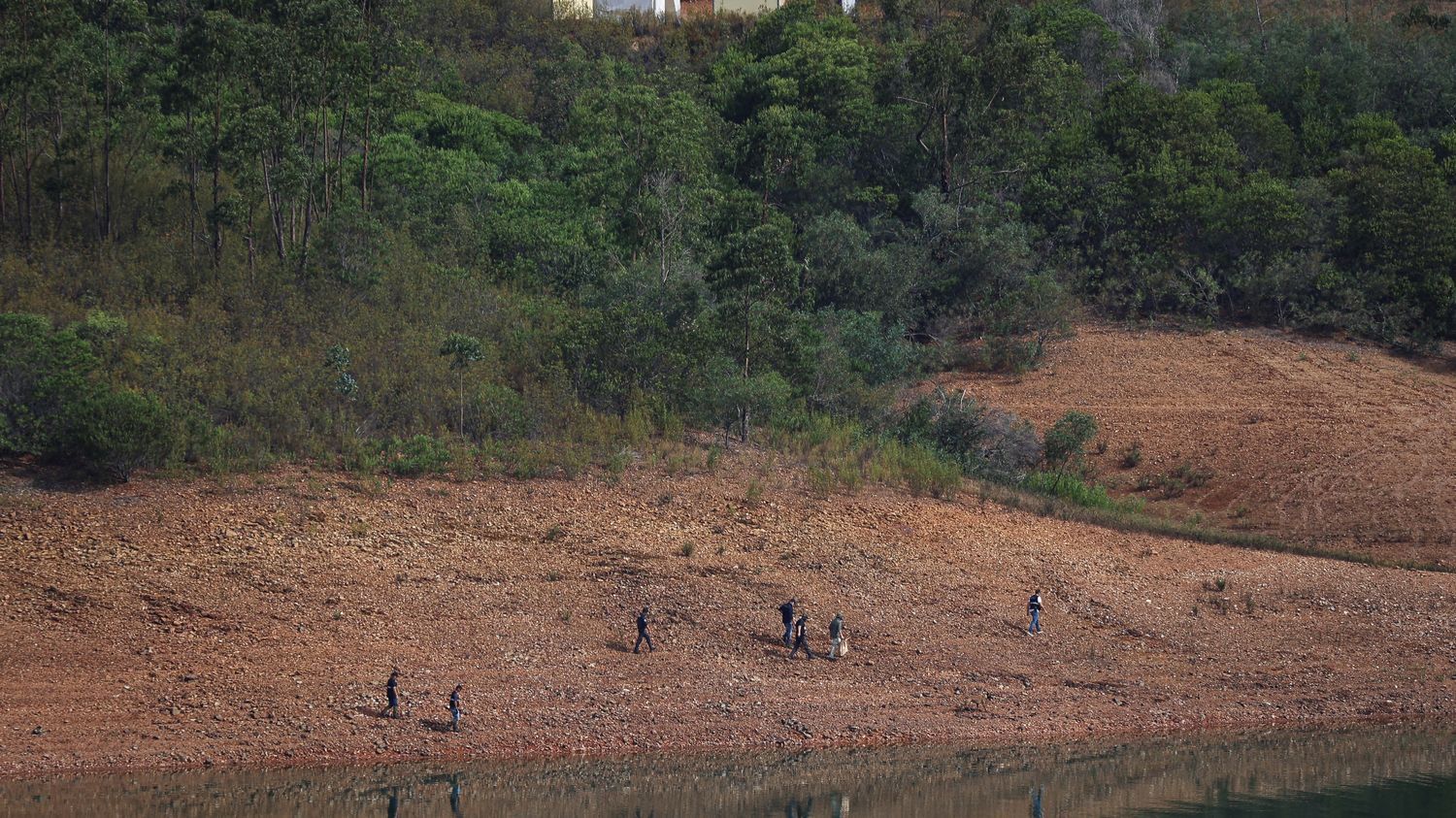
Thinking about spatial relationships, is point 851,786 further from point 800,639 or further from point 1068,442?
point 1068,442

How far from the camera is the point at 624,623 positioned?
2828cm

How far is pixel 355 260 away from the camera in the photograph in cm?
3744

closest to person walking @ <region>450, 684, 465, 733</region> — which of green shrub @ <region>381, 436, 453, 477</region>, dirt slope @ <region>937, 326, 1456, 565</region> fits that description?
green shrub @ <region>381, 436, 453, 477</region>

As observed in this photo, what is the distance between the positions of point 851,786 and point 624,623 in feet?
20.8

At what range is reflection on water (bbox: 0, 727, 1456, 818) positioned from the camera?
21.8m

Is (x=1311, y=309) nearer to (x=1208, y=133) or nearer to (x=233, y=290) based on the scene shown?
(x=1208, y=133)

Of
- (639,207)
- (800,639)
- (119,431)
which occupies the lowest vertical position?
(800,639)

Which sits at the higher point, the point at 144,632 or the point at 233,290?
the point at 233,290

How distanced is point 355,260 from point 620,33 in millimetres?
32680

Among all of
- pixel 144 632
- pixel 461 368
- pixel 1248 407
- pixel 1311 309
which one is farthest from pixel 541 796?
pixel 1311 309

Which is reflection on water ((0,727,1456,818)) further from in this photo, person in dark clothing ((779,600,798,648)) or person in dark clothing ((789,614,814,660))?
person in dark clothing ((779,600,798,648))

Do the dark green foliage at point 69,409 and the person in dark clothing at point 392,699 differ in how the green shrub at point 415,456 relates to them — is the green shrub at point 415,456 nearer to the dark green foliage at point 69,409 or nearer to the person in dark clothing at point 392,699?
the dark green foliage at point 69,409

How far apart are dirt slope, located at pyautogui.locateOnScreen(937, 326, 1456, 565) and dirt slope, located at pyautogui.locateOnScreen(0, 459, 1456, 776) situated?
15.0ft

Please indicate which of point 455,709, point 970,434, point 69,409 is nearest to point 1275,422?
point 970,434
